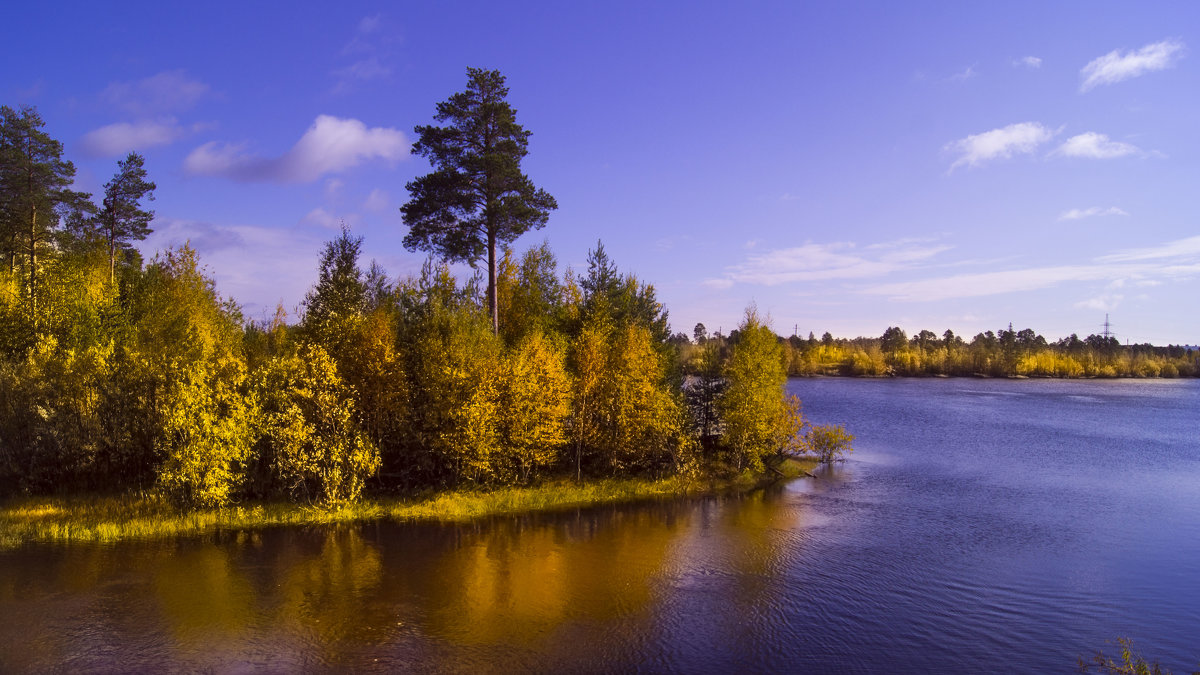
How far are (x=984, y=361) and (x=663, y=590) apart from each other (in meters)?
161

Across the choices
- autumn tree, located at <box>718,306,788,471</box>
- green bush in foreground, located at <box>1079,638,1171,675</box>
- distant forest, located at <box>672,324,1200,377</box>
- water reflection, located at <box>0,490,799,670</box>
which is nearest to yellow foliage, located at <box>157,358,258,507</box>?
water reflection, located at <box>0,490,799,670</box>

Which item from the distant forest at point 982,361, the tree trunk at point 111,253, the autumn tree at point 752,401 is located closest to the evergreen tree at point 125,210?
the tree trunk at point 111,253

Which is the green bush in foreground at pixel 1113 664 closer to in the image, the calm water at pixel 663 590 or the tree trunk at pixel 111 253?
the calm water at pixel 663 590

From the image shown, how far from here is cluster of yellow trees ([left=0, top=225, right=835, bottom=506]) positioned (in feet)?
105

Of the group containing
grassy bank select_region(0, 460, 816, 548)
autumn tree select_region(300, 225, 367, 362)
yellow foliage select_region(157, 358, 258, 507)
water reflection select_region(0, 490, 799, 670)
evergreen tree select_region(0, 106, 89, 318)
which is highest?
evergreen tree select_region(0, 106, 89, 318)

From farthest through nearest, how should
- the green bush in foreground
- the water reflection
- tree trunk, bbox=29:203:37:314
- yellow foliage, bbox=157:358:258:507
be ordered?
tree trunk, bbox=29:203:37:314 < yellow foliage, bbox=157:358:258:507 < the water reflection < the green bush in foreground

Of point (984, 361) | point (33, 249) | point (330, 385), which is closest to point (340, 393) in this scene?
point (330, 385)

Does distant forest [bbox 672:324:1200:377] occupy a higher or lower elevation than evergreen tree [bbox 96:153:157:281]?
lower

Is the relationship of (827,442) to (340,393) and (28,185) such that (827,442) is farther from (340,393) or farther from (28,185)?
(28,185)

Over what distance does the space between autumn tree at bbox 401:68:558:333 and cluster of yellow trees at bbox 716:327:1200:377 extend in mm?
122915

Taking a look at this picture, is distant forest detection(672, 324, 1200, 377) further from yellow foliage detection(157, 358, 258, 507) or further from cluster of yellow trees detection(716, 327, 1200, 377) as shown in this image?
yellow foliage detection(157, 358, 258, 507)

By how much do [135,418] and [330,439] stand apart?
10187mm

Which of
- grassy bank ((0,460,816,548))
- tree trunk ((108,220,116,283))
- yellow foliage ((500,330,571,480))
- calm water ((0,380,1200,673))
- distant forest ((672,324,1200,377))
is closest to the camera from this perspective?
calm water ((0,380,1200,673))

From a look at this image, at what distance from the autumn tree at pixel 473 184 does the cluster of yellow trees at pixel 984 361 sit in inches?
4839
